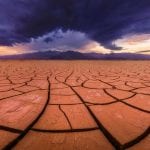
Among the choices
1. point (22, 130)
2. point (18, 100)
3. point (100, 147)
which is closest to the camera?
point (100, 147)

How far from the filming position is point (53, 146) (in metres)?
0.87

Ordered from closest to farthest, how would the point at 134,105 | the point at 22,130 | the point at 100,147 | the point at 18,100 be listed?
the point at 100,147 < the point at 22,130 < the point at 134,105 < the point at 18,100

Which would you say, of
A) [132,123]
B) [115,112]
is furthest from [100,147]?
[115,112]

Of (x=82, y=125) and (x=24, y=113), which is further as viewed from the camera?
(x=24, y=113)

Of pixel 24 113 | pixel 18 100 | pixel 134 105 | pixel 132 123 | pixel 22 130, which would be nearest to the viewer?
pixel 22 130

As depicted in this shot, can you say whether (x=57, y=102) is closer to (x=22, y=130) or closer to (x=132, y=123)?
(x=22, y=130)

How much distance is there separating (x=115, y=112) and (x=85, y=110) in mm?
275

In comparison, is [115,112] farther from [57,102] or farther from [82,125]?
[57,102]

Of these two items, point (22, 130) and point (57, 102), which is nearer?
point (22, 130)

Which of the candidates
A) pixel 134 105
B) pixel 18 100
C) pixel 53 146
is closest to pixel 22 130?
pixel 53 146

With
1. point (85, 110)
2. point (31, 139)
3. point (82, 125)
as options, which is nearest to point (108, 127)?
point (82, 125)

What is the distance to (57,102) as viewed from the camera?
5.22ft

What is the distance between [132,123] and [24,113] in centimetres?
92

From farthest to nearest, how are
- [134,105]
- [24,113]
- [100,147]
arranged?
[134,105]
[24,113]
[100,147]
